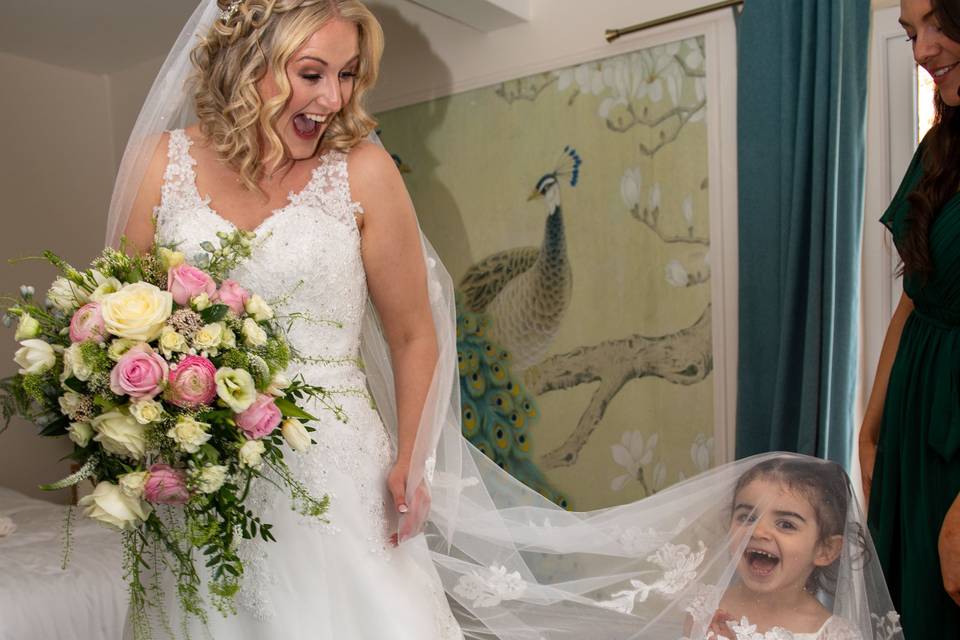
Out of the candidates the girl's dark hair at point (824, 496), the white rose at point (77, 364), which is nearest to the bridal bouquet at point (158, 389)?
the white rose at point (77, 364)

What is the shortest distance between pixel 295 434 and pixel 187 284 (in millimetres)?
289

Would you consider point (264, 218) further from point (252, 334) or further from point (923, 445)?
point (923, 445)

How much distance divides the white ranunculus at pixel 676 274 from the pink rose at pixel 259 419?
2.60m

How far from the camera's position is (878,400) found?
2029 millimetres

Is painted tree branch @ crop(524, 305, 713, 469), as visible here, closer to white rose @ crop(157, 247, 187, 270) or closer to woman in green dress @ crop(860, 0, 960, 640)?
woman in green dress @ crop(860, 0, 960, 640)

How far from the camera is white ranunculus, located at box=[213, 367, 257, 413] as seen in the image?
1279 mm

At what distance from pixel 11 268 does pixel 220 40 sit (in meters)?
4.04

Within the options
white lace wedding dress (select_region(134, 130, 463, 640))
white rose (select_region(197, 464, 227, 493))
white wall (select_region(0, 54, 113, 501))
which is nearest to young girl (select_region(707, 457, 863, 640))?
white lace wedding dress (select_region(134, 130, 463, 640))

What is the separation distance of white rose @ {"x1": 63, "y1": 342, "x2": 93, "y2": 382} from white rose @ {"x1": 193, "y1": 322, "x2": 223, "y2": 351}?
155mm

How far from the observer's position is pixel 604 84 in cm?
380

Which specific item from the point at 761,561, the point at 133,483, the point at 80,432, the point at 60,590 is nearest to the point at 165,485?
the point at 133,483

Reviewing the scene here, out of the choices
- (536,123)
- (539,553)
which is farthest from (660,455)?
(539,553)

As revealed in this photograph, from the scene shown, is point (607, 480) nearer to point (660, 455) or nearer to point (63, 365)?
point (660, 455)

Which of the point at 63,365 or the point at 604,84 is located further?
the point at 604,84
